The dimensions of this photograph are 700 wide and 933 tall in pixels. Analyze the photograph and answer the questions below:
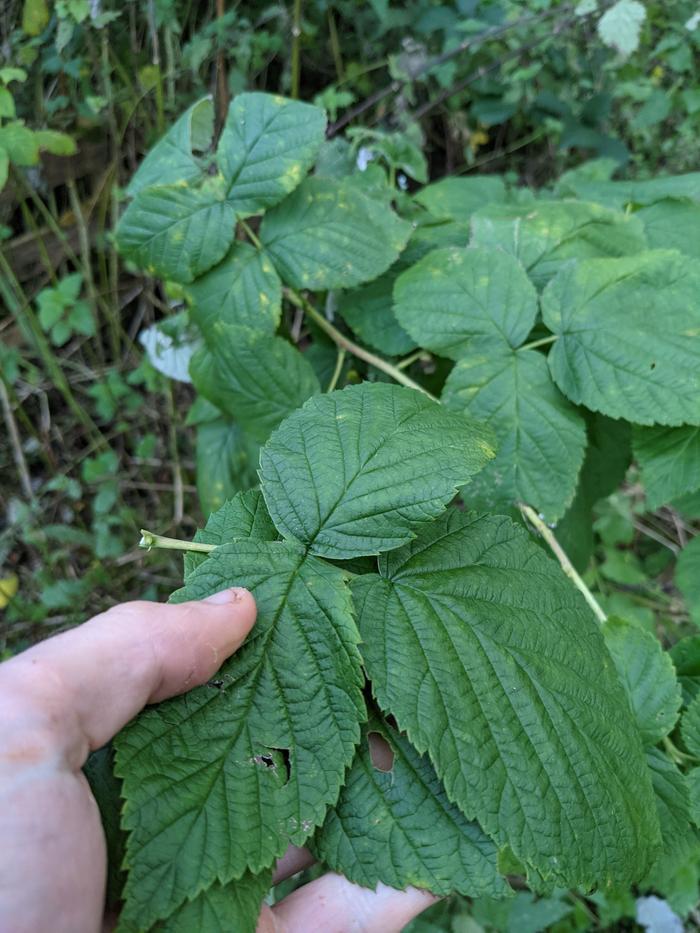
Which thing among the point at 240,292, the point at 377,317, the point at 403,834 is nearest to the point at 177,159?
the point at 240,292

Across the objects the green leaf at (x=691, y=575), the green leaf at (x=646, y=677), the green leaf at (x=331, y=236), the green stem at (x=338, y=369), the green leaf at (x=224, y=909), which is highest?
the green leaf at (x=331, y=236)

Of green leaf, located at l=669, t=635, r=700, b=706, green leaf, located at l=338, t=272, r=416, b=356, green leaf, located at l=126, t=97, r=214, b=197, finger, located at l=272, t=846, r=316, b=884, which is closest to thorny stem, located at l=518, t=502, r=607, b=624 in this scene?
green leaf, located at l=669, t=635, r=700, b=706

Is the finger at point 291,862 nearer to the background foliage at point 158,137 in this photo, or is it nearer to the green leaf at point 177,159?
the background foliage at point 158,137

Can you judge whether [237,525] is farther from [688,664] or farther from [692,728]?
[688,664]

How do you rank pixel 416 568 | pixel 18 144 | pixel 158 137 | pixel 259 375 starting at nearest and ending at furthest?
1. pixel 416 568
2. pixel 259 375
3. pixel 18 144
4. pixel 158 137

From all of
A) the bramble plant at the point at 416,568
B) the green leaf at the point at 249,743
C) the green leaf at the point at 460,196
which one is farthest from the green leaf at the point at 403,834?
the green leaf at the point at 460,196

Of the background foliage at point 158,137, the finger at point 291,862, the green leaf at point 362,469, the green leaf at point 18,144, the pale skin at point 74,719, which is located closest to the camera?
Result: the pale skin at point 74,719

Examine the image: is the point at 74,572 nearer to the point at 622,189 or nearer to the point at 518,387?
the point at 518,387

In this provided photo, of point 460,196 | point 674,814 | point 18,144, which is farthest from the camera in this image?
point 460,196
